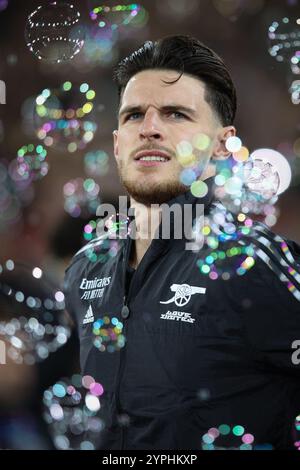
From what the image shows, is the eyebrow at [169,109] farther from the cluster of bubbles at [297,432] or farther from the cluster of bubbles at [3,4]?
the cluster of bubbles at [3,4]

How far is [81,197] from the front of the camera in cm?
259

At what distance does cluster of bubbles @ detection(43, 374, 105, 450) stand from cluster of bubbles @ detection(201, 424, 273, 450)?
0.81 feet

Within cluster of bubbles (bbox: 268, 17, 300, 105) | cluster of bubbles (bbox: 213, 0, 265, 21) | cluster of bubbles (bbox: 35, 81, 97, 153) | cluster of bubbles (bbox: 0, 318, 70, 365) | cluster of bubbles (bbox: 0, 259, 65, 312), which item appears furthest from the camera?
cluster of bubbles (bbox: 213, 0, 265, 21)

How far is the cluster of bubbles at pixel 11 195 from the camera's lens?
270 centimetres

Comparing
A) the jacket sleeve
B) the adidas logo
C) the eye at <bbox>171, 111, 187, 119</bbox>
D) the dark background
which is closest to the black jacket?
the jacket sleeve

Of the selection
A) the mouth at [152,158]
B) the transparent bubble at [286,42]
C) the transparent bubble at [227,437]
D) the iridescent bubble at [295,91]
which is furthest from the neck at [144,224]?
the iridescent bubble at [295,91]

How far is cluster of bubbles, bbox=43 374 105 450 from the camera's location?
130 cm

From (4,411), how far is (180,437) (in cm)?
135

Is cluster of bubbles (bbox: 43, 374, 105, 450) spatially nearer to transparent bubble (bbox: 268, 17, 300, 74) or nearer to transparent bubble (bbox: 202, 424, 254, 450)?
transparent bubble (bbox: 202, 424, 254, 450)

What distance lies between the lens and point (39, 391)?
6.91ft

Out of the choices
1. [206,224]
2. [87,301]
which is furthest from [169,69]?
[87,301]

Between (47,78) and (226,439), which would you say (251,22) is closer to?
(47,78)

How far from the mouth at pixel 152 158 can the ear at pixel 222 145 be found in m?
0.16

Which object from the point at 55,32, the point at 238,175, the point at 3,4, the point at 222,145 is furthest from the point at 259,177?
the point at 3,4
